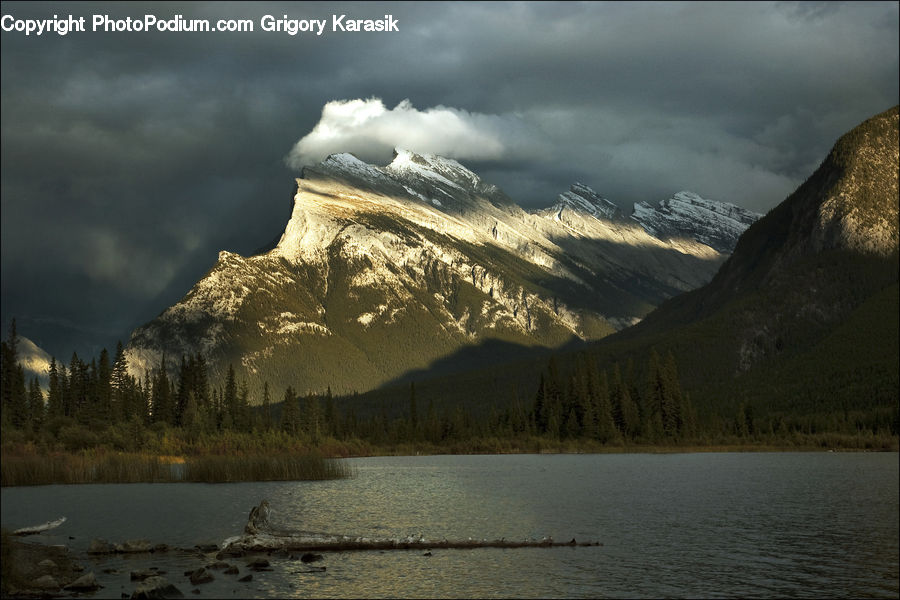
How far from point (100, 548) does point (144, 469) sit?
6267 cm

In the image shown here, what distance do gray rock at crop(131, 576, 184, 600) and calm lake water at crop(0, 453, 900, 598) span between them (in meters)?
1.87

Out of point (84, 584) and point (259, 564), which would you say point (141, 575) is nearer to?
point (84, 584)

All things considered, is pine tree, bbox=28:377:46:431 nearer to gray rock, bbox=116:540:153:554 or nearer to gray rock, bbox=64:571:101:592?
gray rock, bbox=116:540:153:554

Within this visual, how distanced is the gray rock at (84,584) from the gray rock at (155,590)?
4458mm

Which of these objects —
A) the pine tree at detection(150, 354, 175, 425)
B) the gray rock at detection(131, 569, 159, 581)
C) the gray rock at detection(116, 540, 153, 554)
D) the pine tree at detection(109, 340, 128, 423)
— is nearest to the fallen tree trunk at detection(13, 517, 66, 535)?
the gray rock at detection(116, 540, 153, 554)

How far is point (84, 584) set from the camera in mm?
51875

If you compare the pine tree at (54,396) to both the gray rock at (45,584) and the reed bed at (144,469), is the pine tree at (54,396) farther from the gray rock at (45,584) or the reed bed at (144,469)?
the gray rock at (45,584)

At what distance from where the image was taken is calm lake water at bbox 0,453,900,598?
5422 cm

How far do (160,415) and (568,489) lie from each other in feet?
359

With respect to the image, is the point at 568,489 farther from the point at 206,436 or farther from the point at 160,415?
the point at 160,415

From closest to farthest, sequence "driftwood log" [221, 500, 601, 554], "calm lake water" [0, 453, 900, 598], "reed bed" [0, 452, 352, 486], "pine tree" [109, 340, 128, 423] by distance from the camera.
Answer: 1. "calm lake water" [0, 453, 900, 598]
2. "driftwood log" [221, 500, 601, 554]
3. "reed bed" [0, 452, 352, 486]
4. "pine tree" [109, 340, 128, 423]

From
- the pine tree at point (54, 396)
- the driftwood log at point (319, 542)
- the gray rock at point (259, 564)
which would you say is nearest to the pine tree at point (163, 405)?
the pine tree at point (54, 396)

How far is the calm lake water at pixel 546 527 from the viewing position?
178ft

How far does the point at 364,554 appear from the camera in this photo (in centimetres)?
6431
